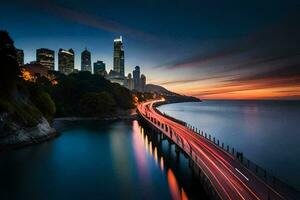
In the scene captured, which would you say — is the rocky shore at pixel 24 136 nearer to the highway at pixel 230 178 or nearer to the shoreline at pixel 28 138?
the shoreline at pixel 28 138

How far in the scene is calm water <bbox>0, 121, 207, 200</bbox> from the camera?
3378cm

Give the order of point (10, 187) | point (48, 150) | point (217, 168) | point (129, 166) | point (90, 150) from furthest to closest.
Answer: point (90, 150)
point (48, 150)
point (129, 166)
point (10, 187)
point (217, 168)

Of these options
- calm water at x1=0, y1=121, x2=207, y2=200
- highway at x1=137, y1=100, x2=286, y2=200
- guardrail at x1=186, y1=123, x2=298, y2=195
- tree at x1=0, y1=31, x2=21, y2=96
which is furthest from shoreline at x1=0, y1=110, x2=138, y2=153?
guardrail at x1=186, y1=123, x2=298, y2=195

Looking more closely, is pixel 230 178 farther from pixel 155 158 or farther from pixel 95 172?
pixel 155 158

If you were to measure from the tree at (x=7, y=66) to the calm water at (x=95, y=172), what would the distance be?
17.7 meters

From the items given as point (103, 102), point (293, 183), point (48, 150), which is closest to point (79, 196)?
point (48, 150)

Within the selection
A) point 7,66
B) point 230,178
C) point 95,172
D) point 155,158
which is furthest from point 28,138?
point 230,178

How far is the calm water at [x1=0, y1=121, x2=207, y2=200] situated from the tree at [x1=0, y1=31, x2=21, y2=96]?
695 inches

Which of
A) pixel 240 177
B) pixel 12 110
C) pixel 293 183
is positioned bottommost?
pixel 293 183

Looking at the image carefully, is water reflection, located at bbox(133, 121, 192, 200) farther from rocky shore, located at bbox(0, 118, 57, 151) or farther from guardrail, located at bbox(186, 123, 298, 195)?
rocky shore, located at bbox(0, 118, 57, 151)

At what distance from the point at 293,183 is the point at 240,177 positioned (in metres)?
16.4

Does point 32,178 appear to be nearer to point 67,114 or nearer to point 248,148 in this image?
point 248,148

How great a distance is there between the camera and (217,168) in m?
31.5

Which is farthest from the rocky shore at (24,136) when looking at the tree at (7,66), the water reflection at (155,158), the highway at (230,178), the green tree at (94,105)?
the green tree at (94,105)
